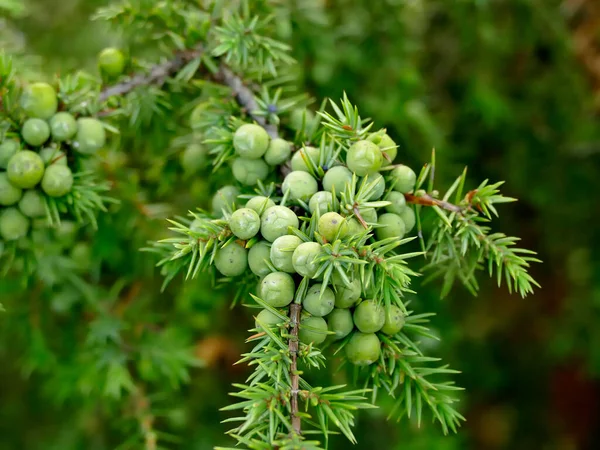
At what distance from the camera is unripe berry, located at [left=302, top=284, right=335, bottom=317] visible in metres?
0.85

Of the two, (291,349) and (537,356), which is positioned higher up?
(291,349)

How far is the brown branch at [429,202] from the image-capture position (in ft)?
3.25

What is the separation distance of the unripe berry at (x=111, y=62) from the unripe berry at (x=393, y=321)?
793 millimetres

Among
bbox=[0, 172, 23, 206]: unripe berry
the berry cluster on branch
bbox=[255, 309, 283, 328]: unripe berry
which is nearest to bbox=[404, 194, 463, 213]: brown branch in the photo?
the berry cluster on branch

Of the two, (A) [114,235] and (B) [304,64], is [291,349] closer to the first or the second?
(A) [114,235]

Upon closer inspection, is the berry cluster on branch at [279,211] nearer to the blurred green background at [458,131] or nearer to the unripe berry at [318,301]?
the unripe berry at [318,301]

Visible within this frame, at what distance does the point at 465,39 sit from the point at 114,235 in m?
1.39

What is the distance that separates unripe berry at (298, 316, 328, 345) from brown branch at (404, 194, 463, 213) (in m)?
0.29

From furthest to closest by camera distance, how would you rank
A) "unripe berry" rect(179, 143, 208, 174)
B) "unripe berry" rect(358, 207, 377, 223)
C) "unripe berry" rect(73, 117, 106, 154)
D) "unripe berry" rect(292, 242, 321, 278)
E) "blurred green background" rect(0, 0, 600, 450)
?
"blurred green background" rect(0, 0, 600, 450) → "unripe berry" rect(179, 143, 208, 174) → "unripe berry" rect(73, 117, 106, 154) → "unripe berry" rect(358, 207, 377, 223) → "unripe berry" rect(292, 242, 321, 278)

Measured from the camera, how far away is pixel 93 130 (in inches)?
45.1

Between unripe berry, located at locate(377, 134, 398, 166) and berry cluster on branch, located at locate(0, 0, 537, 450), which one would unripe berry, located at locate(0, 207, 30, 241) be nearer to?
berry cluster on branch, located at locate(0, 0, 537, 450)

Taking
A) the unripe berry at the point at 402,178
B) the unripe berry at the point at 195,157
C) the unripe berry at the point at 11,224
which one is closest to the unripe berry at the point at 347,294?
the unripe berry at the point at 402,178

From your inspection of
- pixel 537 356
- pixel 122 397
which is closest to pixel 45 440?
pixel 122 397

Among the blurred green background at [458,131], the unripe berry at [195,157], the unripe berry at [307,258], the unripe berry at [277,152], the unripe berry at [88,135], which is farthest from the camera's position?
the blurred green background at [458,131]
